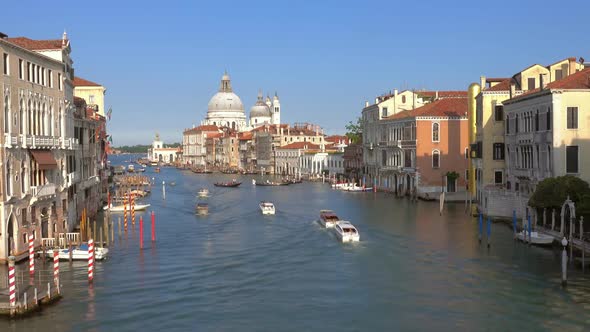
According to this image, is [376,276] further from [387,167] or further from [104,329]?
[387,167]

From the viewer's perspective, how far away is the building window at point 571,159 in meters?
25.4

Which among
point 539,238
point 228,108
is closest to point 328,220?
point 539,238

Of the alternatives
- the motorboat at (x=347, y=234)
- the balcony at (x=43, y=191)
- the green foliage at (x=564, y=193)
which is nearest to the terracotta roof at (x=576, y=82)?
the green foliage at (x=564, y=193)

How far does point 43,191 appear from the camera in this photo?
22.3 metres

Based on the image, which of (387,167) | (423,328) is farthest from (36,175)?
(387,167)

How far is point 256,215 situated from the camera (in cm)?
3838

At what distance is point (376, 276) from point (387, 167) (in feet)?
107

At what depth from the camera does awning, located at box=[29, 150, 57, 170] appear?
21641 millimetres

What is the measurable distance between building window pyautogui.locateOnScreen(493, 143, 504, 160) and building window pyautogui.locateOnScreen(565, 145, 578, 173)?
7289 millimetres

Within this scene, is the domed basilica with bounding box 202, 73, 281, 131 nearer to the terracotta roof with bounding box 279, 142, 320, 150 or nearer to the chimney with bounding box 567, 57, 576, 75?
the terracotta roof with bounding box 279, 142, 320, 150

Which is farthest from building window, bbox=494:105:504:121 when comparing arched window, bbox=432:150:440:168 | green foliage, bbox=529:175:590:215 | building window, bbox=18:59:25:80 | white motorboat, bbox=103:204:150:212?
building window, bbox=18:59:25:80

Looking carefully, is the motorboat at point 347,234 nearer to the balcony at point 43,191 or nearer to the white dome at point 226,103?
the balcony at point 43,191

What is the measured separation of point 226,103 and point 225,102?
0.87ft

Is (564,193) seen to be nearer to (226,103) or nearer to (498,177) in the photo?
(498,177)
